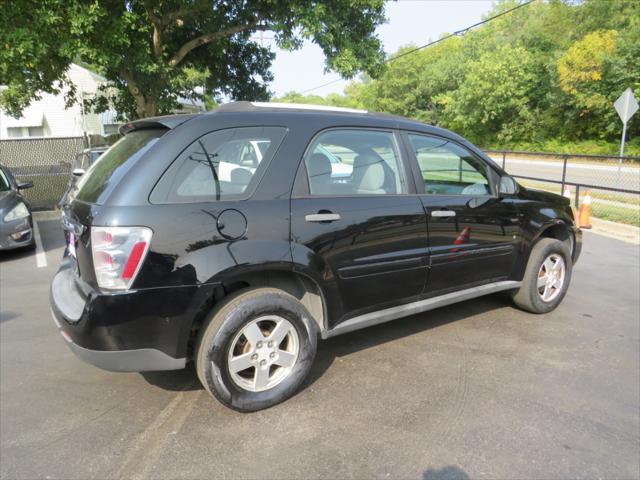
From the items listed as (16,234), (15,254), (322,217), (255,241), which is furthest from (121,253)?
(15,254)

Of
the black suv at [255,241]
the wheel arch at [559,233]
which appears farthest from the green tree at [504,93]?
the black suv at [255,241]

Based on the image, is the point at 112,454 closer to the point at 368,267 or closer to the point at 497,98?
the point at 368,267

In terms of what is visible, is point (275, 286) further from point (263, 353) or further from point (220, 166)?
point (220, 166)

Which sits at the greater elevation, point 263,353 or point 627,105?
point 627,105

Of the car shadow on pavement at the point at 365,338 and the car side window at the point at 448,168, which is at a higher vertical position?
the car side window at the point at 448,168

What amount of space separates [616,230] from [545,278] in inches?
228

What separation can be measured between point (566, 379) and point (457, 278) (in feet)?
3.43

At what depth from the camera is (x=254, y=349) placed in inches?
113

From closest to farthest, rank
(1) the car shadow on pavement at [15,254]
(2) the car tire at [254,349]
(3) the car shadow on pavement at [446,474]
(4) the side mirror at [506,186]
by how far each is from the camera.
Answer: (3) the car shadow on pavement at [446,474], (2) the car tire at [254,349], (4) the side mirror at [506,186], (1) the car shadow on pavement at [15,254]

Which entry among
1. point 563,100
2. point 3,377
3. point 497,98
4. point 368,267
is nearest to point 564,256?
point 368,267

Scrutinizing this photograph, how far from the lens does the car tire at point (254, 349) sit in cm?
273

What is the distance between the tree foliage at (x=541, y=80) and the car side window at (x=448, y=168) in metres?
29.5

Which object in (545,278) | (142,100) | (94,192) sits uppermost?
(142,100)

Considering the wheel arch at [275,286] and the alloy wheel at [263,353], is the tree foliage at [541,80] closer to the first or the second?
the wheel arch at [275,286]
